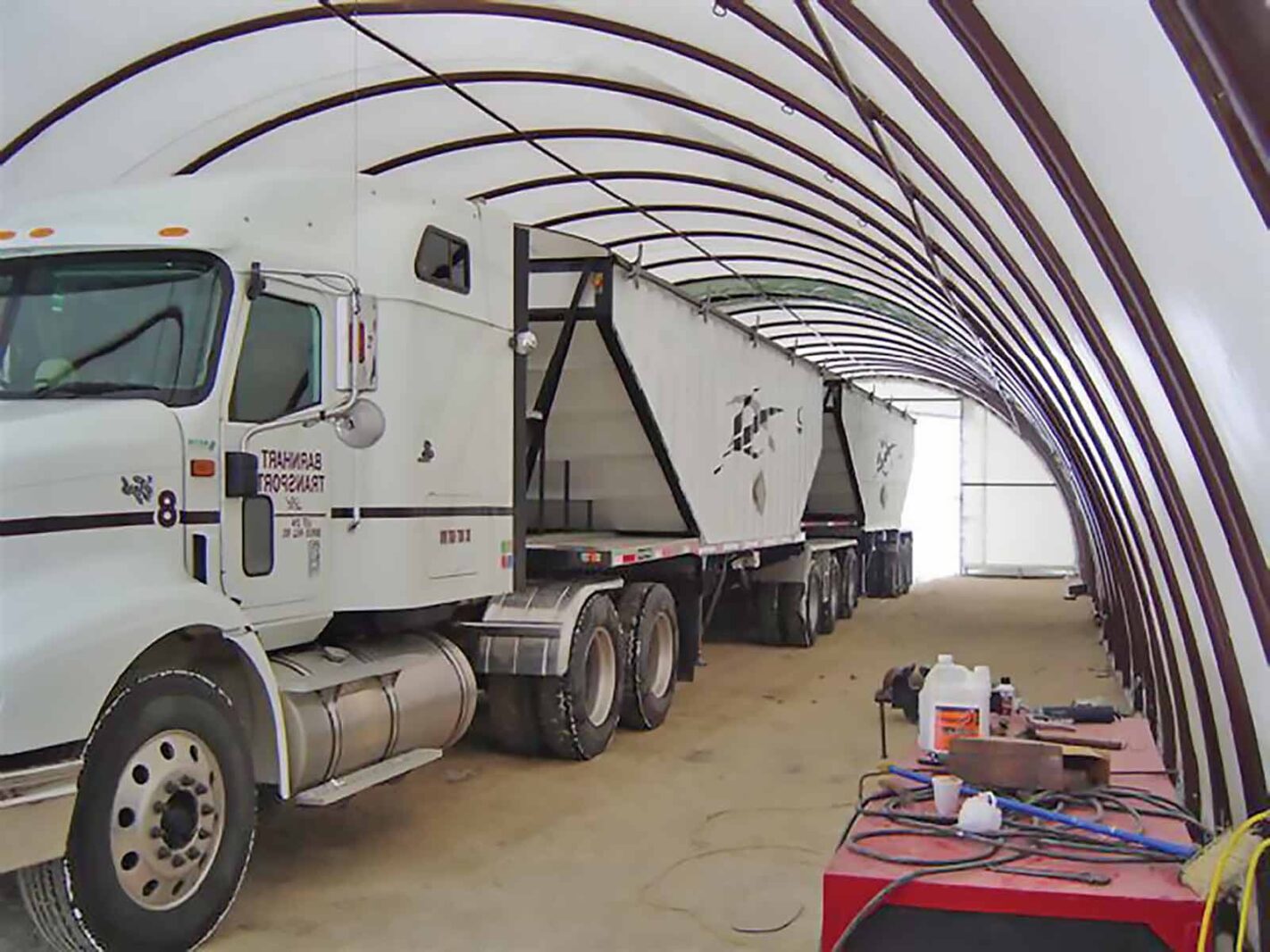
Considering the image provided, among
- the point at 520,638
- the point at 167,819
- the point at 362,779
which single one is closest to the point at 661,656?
the point at 520,638

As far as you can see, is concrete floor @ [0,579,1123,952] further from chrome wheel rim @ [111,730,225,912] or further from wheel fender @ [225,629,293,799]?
wheel fender @ [225,629,293,799]

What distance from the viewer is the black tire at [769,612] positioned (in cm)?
1484

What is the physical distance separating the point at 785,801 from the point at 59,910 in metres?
4.18

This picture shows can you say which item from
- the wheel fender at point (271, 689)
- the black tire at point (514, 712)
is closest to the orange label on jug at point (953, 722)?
the wheel fender at point (271, 689)

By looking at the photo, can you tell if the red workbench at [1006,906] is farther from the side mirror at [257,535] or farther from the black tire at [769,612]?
the black tire at [769,612]

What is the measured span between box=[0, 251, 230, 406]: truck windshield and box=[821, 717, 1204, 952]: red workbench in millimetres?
3482

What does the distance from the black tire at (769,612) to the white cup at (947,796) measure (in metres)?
11.2

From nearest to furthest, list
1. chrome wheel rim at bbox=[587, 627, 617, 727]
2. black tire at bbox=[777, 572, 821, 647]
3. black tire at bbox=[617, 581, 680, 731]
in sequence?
chrome wheel rim at bbox=[587, 627, 617, 727] → black tire at bbox=[617, 581, 680, 731] → black tire at bbox=[777, 572, 821, 647]

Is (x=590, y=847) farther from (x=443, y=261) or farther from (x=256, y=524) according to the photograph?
(x=443, y=261)

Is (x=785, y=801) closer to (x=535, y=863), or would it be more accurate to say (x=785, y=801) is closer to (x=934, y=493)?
(x=535, y=863)

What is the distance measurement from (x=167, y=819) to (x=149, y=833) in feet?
0.30

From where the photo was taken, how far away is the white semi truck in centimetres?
462

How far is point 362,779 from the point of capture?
20.0 feet

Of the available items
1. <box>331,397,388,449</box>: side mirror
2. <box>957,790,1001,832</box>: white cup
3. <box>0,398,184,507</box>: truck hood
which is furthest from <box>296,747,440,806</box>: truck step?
<box>957,790,1001,832</box>: white cup
